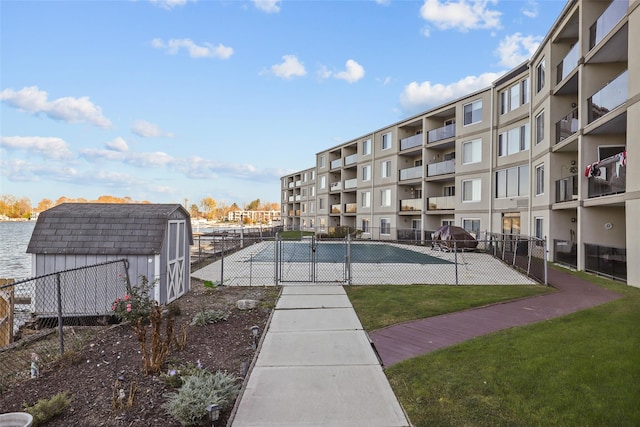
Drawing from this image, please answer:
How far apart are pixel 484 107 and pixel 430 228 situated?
10038 millimetres

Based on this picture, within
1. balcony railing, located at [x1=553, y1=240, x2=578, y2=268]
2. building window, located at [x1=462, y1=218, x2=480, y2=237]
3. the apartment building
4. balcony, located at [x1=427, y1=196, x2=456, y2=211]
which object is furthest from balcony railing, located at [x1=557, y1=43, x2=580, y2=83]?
balcony, located at [x1=427, y1=196, x2=456, y2=211]

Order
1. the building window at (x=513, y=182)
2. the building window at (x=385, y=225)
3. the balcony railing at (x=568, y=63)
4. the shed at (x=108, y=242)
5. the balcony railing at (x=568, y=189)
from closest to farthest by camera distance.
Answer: the shed at (x=108, y=242)
the balcony railing at (x=568, y=63)
the balcony railing at (x=568, y=189)
the building window at (x=513, y=182)
the building window at (x=385, y=225)

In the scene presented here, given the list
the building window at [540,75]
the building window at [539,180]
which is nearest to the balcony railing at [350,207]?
the building window at [539,180]

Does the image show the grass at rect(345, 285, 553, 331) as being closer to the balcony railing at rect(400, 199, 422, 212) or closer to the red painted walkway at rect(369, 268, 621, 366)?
the red painted walkway at rect(369, 268, 621, 366)

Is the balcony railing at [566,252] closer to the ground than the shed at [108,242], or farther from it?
closer to the ground

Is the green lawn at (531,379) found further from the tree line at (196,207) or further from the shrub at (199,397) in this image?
the tree line at (196,207)

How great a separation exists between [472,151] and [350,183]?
16703 millimetres

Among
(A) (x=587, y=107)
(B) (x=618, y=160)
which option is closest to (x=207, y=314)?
(B) (x=618, y=160)

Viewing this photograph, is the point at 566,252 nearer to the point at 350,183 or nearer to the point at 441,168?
the point at 441,168

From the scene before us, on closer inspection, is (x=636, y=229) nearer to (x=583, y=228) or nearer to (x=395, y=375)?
(x=583, y=228)

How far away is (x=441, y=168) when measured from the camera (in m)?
27.7

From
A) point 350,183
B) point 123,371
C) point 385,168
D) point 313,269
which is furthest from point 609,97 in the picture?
point 350,183

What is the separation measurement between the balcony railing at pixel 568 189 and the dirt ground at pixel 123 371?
49.0 feet

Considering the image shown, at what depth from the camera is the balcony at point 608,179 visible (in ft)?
40.3
